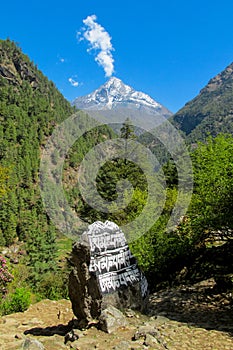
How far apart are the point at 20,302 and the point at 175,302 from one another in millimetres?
8263

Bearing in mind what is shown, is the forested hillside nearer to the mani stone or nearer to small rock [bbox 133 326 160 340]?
the mani stone

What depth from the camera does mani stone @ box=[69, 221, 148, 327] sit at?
9953mm

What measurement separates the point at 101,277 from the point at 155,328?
7.40 feet

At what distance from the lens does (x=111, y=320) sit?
9211 mm

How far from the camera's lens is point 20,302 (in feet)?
52.9

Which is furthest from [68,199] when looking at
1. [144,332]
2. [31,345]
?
[144,332]

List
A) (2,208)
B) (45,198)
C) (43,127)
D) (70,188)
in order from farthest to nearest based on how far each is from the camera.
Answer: (43,127) < (70,188) < (45,198) < (2,208)

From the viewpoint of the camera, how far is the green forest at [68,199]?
12188 millimetres

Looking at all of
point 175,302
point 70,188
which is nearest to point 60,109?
point 70,188

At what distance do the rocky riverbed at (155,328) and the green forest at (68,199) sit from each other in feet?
4.74

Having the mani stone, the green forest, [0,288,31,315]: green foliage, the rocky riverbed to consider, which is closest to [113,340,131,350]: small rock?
A: the rocky riverbed

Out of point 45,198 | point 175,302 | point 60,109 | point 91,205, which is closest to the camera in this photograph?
point 175,302

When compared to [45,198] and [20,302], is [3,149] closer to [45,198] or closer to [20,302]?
[45,198]

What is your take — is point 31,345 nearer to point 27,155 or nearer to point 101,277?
point 101,277
